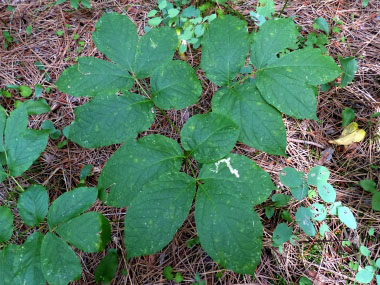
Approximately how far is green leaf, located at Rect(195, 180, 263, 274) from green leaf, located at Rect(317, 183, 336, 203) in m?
0.61

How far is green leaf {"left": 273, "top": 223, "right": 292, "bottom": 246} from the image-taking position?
5.08 ft

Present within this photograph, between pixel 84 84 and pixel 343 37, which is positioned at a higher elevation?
pixel 84 84

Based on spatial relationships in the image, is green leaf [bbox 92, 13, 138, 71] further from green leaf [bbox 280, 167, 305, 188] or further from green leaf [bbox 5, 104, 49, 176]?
green leaf [bbox 280, 167, 305, 188]

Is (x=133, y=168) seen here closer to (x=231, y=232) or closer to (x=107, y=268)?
(x=231, y=232)

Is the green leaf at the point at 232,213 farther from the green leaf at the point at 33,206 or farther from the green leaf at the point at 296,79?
the green leaf at the point at 33,206

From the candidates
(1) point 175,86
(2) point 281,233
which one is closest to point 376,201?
(2) point 281,233

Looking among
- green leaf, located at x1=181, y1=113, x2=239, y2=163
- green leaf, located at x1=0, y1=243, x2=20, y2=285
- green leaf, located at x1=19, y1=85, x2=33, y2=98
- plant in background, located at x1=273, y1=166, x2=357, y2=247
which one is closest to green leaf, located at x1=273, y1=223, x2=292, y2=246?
plant in background, located at x1=273, y1=166, x2=357, y2=247

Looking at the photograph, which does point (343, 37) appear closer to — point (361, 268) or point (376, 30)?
point (376, 30)

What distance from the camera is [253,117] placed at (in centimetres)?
131

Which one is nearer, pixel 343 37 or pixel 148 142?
pixel 148 142

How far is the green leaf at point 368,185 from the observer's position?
174 centimetres

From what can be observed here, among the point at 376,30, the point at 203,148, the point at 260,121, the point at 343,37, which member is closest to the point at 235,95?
the point at 260,121

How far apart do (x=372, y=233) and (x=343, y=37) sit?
137 cm

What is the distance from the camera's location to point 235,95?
1351 millimetres
